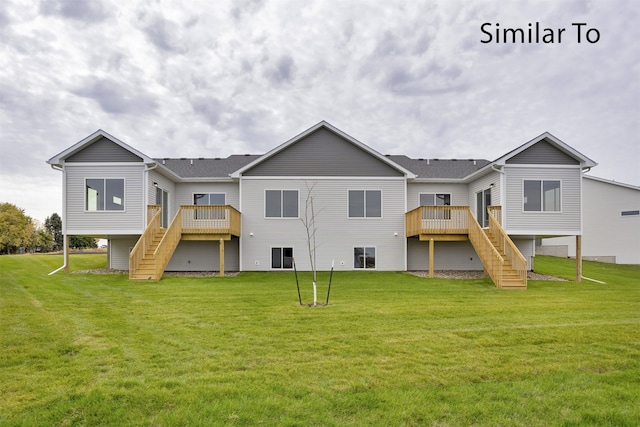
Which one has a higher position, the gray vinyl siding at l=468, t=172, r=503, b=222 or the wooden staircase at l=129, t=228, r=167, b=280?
the gray vinyl siding at l=468, t=172, r=503, b=222

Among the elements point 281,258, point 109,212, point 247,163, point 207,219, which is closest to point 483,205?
point 281,258

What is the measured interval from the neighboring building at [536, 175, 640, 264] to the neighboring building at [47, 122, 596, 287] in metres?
10.7

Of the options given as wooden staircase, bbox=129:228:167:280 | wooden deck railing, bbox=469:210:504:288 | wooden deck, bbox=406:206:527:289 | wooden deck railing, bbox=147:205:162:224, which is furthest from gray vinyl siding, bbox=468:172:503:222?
wooden deck railing, bbox=147:205:162:224

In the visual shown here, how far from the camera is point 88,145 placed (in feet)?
54.4

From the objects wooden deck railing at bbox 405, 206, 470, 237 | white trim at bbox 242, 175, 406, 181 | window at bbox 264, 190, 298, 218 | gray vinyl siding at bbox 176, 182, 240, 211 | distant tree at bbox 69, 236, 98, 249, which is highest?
white trim at bbox 242, 175, 406, 181

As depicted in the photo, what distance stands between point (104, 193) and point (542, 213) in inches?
733

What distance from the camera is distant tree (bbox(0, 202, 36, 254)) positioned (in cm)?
4709

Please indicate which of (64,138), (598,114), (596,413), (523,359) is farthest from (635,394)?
(64,138)

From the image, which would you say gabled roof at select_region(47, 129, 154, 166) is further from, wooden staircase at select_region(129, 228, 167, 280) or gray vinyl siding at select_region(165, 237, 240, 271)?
gray vinyl siding at select_region(165, 237, 240, 271)

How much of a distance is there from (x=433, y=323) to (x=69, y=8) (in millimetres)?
15181

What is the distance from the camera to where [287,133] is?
2597 cm

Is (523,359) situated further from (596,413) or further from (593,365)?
(596,413)

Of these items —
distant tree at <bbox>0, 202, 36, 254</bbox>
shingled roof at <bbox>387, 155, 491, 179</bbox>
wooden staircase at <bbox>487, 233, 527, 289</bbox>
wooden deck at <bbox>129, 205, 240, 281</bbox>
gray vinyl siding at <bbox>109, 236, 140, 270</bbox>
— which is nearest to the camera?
wooden staircase at <bbox>487, 233, 527, 289</bbox>

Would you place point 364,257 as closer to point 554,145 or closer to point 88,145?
point 554,145
